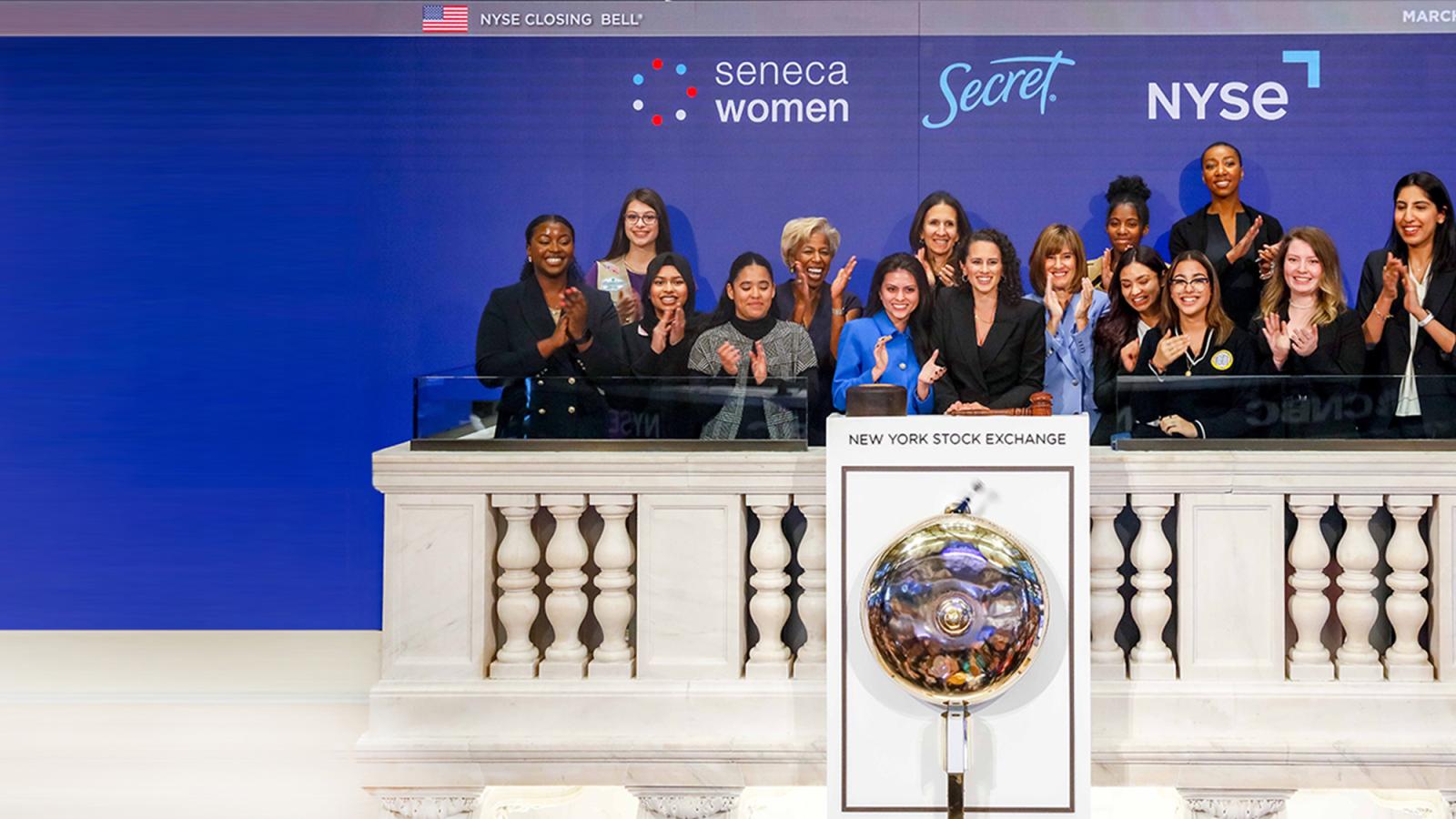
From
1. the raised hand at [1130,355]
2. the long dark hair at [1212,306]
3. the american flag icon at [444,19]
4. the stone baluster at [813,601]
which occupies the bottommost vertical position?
the stone baluster at [813,601]

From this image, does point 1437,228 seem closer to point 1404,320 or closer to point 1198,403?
point 1404,320

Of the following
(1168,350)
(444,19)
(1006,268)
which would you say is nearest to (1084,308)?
(1006,268)

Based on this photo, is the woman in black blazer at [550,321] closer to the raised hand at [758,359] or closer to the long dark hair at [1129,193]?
the raised hand at [758,359]

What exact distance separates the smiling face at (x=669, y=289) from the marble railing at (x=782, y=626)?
122 inches

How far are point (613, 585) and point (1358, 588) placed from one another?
157cm

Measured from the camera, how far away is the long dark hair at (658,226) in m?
6.36

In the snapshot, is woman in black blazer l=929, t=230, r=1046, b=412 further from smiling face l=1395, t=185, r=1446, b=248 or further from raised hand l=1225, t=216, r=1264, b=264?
smiling face l=1395, t=185, r=1446, b=248

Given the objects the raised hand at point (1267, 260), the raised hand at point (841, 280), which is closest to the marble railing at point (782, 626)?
the raised hand at point (841, 280)

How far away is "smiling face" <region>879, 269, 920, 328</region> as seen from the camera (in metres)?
5.52

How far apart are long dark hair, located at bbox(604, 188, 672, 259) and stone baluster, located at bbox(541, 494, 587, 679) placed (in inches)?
143

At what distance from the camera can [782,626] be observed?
9.50 feet

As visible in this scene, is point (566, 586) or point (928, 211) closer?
point (566, 586)

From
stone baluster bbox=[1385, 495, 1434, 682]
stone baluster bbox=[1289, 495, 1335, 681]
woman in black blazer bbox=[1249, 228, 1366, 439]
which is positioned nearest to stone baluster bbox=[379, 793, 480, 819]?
stone baluster bbox=[1289, 495, 1335, 681]

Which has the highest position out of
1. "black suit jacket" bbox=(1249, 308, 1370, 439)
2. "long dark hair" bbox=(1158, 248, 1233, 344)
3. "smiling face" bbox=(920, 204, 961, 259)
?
"smiling face" bbox=(920, 204, 961, 259)
